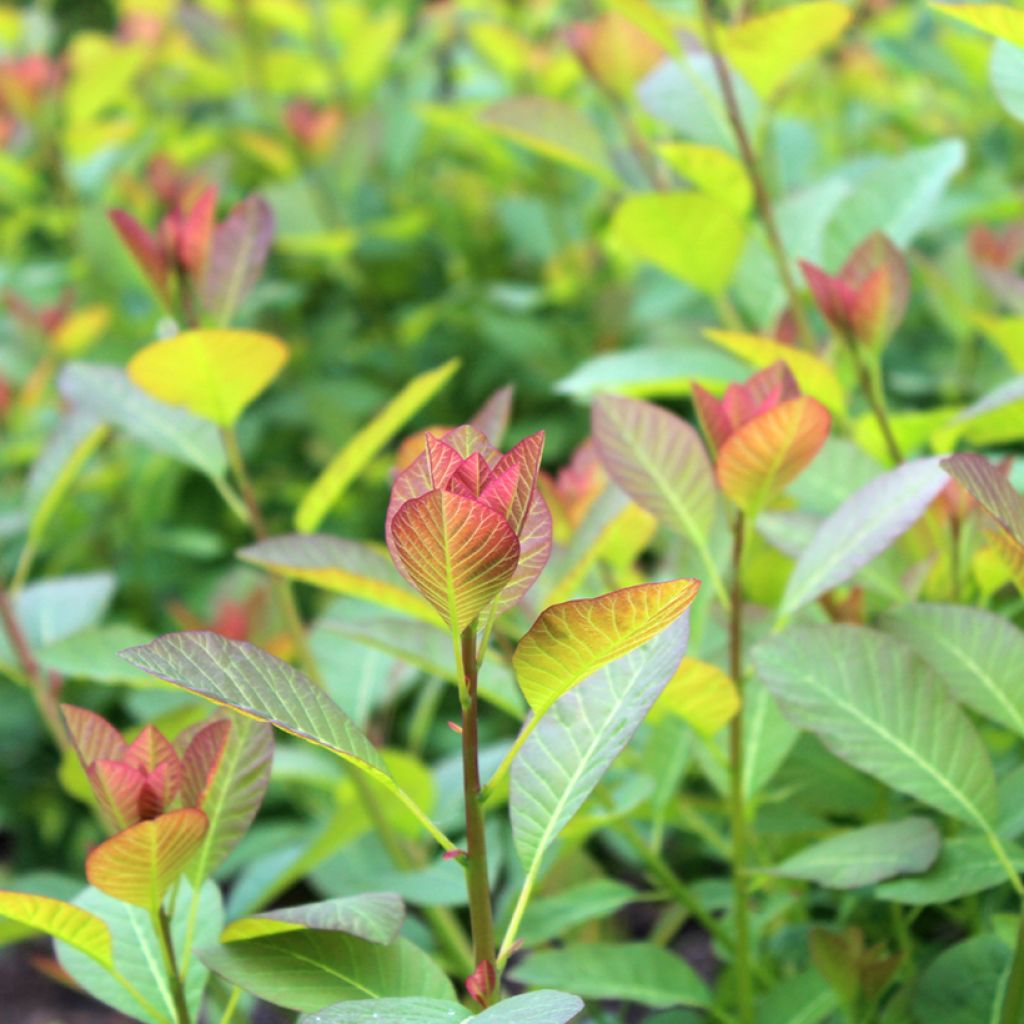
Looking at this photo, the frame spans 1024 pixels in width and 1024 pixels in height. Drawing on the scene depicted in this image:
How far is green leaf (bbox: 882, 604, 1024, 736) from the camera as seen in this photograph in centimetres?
79

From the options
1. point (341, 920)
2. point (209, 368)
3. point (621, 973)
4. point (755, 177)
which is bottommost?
point (621, 973)

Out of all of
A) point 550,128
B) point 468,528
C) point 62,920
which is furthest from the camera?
point 550,128

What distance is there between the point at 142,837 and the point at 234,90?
93.1 inches

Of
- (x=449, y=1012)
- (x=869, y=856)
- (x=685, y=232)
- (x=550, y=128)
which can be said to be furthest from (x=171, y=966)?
(x=550, y=128)

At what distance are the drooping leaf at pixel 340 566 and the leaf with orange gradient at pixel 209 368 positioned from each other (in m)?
0.19

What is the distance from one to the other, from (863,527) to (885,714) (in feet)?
0.42

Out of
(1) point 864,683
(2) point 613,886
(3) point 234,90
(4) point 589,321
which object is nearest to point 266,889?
(2) point 613,886

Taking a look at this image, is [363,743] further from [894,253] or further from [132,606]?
[132,606]

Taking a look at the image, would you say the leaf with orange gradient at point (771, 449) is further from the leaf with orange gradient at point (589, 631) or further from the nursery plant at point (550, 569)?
the leaf with orange gradient at point (589, 631)

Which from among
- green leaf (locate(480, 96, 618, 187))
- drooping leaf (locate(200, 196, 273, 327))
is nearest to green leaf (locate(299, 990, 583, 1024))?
drooping leaf (locate(200, 196, 273, 327))

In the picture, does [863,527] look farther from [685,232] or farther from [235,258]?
[235,258]

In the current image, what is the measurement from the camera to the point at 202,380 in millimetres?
971

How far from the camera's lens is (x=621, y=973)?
35.5 inches

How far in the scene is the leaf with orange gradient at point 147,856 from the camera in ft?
2.03
